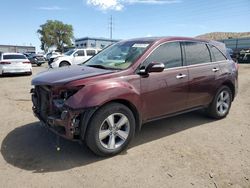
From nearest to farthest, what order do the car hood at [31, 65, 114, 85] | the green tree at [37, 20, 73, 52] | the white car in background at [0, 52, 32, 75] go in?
the car hood at [31, 65, 114, 85]
the white car in background at [0, 52, 32, 75]
the green tree at [37, 20, 73, 52]

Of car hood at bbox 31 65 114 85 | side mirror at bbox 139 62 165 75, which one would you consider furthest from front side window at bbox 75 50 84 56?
side mirror at bbox 139 62 165 75

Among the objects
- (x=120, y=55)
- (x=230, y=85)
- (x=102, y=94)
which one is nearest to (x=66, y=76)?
(x=102, y=94)

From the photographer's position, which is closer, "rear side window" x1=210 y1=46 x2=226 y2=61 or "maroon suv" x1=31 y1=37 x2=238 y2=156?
"maroon suv" x1=31 y1=37 x2=238 y2=156

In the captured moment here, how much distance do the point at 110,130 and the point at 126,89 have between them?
2.16 feet

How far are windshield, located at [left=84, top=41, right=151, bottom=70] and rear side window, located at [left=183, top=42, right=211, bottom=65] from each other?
93cm

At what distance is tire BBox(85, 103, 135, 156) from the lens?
3.93 metres

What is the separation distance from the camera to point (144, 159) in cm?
412

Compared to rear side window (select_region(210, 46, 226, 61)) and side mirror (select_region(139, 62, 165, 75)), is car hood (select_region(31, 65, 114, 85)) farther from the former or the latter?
rear side window (select_region(210, 46, 226, 61))

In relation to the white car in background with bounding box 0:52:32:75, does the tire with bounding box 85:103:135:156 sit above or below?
below

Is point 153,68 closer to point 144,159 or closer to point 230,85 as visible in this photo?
point 144,159

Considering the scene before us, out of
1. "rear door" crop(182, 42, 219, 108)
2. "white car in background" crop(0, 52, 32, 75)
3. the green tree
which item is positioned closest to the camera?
"rear door" crop(182, 42, 219, 108)

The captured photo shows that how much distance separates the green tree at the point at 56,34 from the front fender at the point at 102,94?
8212 centimetres

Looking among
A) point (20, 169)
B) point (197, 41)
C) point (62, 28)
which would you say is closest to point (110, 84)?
point (20, 169)

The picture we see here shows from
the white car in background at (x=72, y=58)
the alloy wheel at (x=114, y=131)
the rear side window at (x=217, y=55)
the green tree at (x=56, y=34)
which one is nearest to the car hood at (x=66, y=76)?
the alloy wheel at (x=114, y=131)
